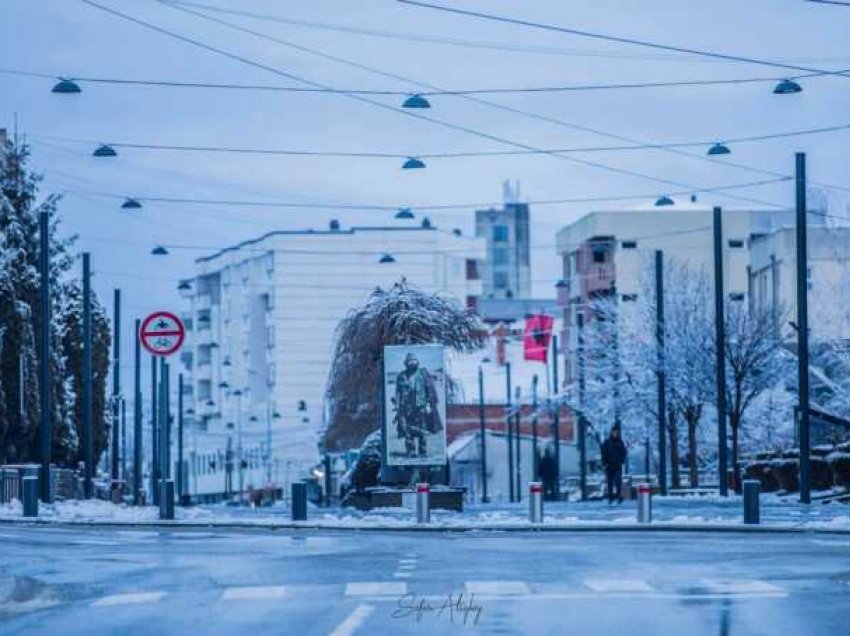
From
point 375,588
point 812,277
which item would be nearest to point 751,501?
point 375,588

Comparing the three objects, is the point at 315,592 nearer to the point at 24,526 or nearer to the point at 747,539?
the point at 747,539

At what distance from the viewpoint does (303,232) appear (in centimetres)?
16925

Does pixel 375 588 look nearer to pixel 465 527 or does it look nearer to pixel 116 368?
pixel 465 527

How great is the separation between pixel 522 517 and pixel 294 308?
5098 inches

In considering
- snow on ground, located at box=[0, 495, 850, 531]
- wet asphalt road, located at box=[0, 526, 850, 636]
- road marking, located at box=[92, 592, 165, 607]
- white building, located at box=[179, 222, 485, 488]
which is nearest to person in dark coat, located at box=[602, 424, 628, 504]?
snow on ground, located at box=[0, 495, 850, 531]

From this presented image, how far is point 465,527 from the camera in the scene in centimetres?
3694

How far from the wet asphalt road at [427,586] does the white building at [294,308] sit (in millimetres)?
125338

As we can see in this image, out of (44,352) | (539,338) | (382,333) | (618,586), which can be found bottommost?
(618,586)

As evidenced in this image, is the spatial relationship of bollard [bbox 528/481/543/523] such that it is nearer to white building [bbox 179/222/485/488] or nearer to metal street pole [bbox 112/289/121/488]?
metal street pole [bbox 112/289/121/488]

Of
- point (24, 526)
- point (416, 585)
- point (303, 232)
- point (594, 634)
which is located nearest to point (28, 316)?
point (24, 526)

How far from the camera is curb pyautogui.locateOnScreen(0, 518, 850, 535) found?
34750 mm

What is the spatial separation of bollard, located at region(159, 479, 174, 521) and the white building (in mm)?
112359

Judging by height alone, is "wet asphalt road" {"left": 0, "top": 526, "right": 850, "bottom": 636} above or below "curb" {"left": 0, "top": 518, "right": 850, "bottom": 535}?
above

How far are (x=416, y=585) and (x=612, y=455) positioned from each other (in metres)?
32.1
